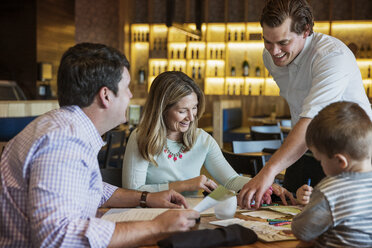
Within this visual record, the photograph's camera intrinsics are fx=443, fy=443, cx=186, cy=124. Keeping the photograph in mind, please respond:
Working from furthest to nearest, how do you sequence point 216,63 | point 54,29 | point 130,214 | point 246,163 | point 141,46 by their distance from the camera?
point 141,46
point 216,63
point 54,29
point 246,163
point 130,214

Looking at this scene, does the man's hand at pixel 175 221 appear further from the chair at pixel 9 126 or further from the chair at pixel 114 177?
the chair at pixel 9 126

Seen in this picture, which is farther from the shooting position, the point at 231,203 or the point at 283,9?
the point at 283,9

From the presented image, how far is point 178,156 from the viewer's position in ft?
7.57

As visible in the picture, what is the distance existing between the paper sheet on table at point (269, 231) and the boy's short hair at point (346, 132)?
1.03 ft

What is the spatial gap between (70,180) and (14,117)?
3.60 m

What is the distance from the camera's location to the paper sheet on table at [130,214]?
5.03 feet

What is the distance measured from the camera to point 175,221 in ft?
4.15

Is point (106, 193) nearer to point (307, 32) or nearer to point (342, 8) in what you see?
point (307, 32)

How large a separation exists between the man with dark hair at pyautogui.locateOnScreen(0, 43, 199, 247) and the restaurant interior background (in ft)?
26.0

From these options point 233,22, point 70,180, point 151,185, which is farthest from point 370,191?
point 233,22

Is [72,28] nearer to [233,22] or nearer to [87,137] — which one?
[233,22]

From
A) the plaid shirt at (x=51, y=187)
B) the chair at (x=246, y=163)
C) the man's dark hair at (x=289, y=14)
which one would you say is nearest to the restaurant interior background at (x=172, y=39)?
the chair at (x=246, y=163)

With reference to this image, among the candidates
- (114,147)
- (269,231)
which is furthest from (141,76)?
(269,231)

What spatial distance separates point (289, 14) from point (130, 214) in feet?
3.58
